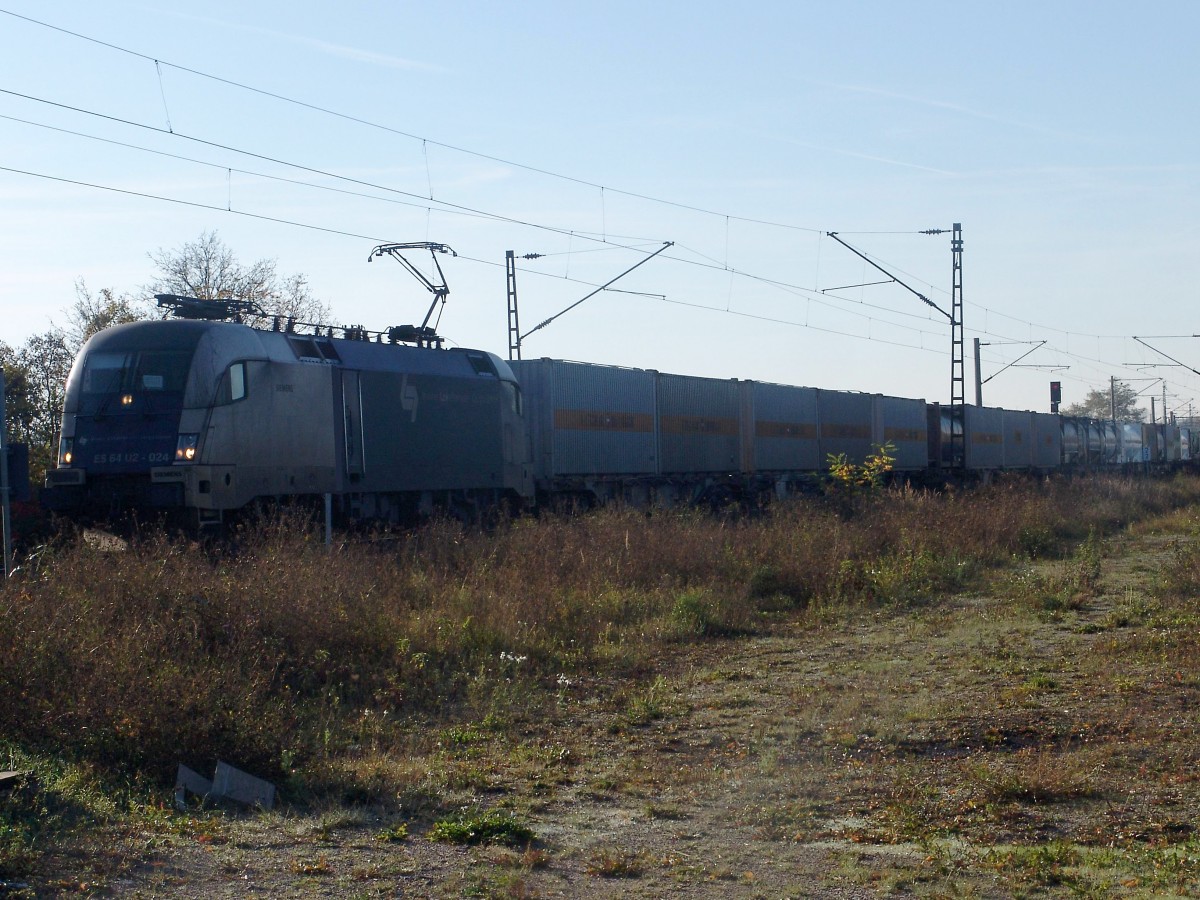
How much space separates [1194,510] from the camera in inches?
1144

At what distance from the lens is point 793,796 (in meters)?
6.11

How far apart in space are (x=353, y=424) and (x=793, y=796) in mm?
12970

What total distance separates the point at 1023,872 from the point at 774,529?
12.3 meters

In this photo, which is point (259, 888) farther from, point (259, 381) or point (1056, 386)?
point (1056, 386)

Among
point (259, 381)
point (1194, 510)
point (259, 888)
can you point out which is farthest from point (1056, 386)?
point (259, 888)

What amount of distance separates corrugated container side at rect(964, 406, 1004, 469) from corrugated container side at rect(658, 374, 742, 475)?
1377cm

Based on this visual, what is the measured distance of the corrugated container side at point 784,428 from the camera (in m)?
32.1

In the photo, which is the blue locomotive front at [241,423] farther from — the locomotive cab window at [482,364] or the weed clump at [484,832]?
the weed clump at [484,832]

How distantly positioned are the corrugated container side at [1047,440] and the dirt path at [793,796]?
136ft

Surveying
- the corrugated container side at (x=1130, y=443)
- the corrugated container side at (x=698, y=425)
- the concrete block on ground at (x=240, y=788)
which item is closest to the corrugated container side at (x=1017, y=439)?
the corrugated container side at (x=1130, y=443)

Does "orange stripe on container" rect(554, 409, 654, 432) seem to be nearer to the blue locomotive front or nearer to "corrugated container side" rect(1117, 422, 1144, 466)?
the blue locomotive front

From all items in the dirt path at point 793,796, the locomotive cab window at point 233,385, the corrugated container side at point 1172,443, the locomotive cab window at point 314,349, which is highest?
the locomotive cab window at point 314,349

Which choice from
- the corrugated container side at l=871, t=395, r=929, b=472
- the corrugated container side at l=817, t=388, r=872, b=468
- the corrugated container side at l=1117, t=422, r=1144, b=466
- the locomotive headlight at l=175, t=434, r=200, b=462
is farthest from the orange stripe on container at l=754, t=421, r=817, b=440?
the corrugated container side at l=1117, t=422, r=1144, b=466

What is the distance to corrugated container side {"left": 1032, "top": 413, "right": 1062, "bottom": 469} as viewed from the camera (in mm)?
49344
